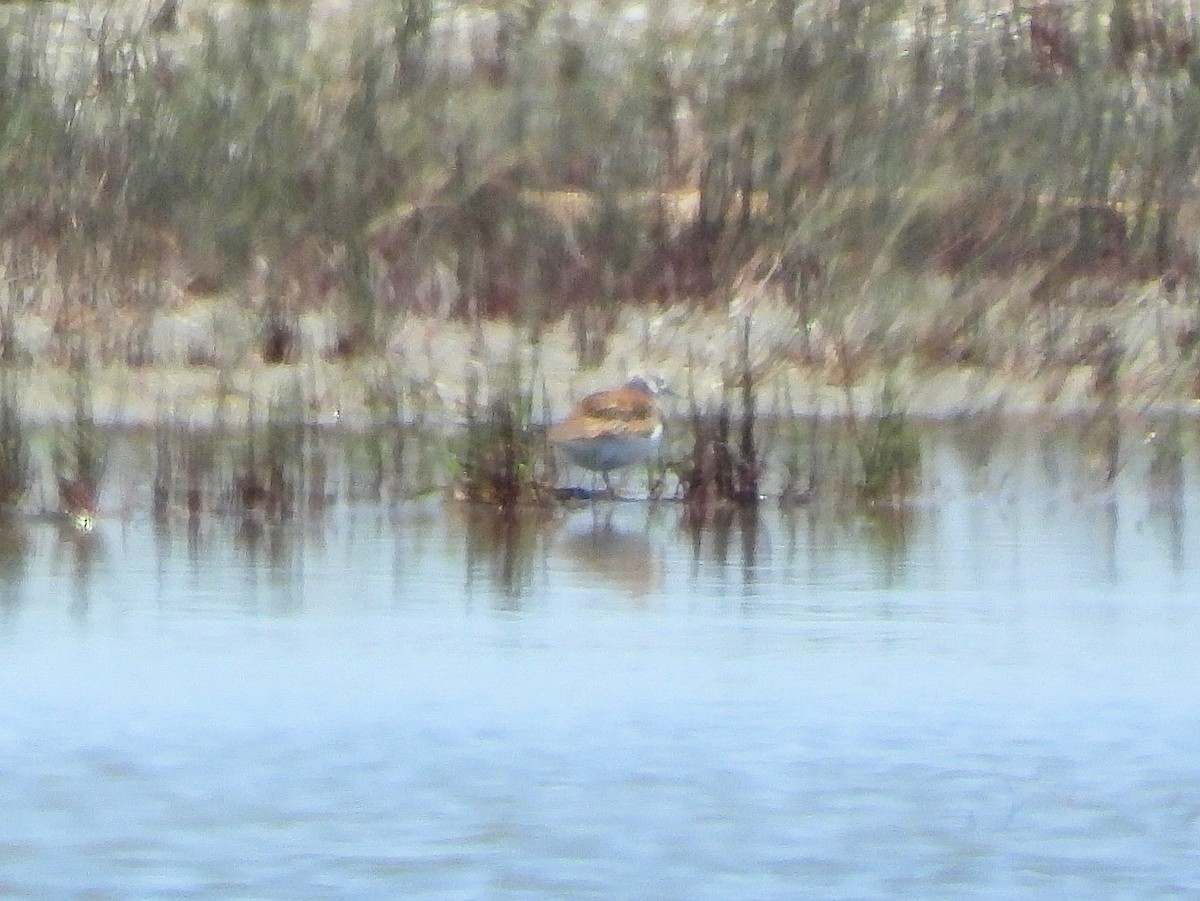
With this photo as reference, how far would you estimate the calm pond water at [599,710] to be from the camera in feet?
17.5

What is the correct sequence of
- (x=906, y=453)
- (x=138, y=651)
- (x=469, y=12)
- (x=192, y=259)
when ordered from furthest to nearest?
(x=469, y=12)
(x=192, y=259)
(x=906, y=453)
(x=138, y=651)

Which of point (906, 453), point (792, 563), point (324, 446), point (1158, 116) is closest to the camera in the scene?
point (792, 563)

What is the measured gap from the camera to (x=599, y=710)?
656 centimetres

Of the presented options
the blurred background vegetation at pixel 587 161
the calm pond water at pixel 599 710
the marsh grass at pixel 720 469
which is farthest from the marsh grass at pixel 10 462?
the blurred background vegetation at pixel 587 161

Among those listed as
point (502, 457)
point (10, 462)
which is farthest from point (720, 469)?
point (10, 462)

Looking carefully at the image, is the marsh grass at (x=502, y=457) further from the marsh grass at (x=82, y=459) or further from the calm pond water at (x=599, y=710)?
the marsh grass at (x=82, y=459)

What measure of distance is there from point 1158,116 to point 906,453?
5881 millimetres

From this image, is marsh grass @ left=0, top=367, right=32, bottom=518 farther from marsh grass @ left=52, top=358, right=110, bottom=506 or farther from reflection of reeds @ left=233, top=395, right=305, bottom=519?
reflection of reeds @ left=233, top=395, right=305, bottom=519

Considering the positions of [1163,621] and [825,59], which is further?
[825,59]

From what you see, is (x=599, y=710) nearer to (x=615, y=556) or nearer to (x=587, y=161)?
(x=615, y=556)

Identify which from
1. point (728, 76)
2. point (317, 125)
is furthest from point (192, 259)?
point (728, 76)

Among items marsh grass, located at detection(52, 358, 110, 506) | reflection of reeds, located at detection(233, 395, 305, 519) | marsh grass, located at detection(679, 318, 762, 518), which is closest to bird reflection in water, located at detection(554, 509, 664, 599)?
marsh grass, located at detection(679, 318, 762, 518)

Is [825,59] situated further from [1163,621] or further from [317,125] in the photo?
[1163,621]

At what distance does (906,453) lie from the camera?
10430mm
